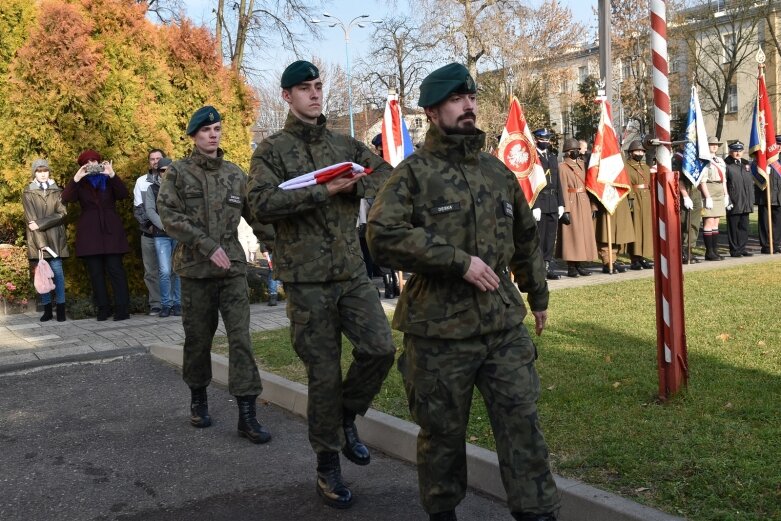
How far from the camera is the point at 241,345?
604cm

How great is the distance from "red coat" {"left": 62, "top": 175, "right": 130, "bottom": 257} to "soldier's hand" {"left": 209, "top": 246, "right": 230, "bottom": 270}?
6417 millimetres

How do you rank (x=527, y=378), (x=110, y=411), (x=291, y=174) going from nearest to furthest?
(x=527, y=378), (x=291, y=174), (x=110, y=411)

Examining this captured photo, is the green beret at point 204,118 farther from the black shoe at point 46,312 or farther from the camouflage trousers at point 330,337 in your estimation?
the black shoe at point 46,312

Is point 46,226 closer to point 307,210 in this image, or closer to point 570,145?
point 307,210

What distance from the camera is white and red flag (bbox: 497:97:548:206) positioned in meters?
13.0

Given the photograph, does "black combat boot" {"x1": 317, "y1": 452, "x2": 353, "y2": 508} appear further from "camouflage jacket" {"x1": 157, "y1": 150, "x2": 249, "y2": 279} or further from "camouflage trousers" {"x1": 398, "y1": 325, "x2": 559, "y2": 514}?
"camouflage jacket" {"x1": 157, "y1": 150, "x2": 249, "y2": 279}

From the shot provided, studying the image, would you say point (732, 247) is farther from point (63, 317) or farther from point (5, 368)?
point (5, 368)

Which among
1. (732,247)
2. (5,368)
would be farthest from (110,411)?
(732,247)

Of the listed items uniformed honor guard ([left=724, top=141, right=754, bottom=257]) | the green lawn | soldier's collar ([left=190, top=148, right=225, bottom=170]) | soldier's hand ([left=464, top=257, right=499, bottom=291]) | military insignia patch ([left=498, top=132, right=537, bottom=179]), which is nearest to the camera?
soldier's hand ([left=464, top=257, right=499, bottom=291])

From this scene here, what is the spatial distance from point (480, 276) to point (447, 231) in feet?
0.94

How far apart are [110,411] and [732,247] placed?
40.6 feet

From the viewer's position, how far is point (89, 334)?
1052 cm

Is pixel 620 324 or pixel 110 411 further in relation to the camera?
pixel 620 324

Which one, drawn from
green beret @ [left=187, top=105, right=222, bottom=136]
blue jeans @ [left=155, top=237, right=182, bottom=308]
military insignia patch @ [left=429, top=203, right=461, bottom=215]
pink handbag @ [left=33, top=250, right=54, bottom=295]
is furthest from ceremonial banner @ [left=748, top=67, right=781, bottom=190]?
military insignia patch @ [left=429, top=203, right=461, bottom=215]
